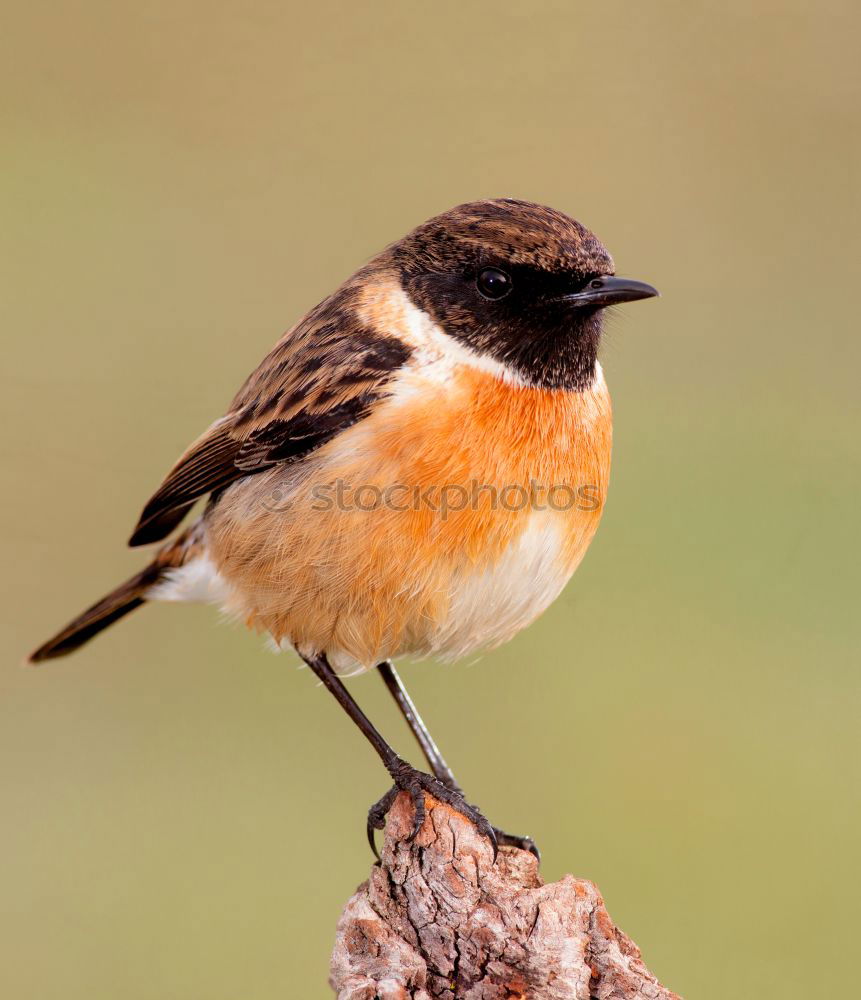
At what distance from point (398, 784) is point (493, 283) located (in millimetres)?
1728

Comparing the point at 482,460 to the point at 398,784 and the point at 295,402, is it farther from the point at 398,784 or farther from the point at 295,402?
the point at 398,784

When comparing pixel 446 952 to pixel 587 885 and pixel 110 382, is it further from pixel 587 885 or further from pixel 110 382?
pixel 110 382

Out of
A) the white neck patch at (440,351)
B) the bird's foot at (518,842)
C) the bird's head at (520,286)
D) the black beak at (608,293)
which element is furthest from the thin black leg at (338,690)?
the black beak at (608,293)

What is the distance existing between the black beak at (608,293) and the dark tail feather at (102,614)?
7.27 ft

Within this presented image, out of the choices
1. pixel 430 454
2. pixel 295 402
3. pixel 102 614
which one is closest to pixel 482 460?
pixel 430 454

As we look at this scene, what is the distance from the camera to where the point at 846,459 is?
8680 mm

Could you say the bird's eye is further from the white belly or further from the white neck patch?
the white belly

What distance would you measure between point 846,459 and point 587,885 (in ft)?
17.7

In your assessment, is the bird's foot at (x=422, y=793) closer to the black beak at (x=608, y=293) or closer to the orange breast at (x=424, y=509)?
the orange breast at (x=424, y=509)

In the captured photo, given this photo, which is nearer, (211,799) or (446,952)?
(446,952)

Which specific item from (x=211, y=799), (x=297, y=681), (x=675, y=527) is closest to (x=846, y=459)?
(x=675, y=527)

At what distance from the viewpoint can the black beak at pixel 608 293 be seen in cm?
443

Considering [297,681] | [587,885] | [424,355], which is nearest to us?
[587,885]

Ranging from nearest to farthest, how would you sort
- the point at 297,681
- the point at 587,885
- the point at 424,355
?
1. the point at 587,885
2. the point at 424,355
3. the point at 297,681
